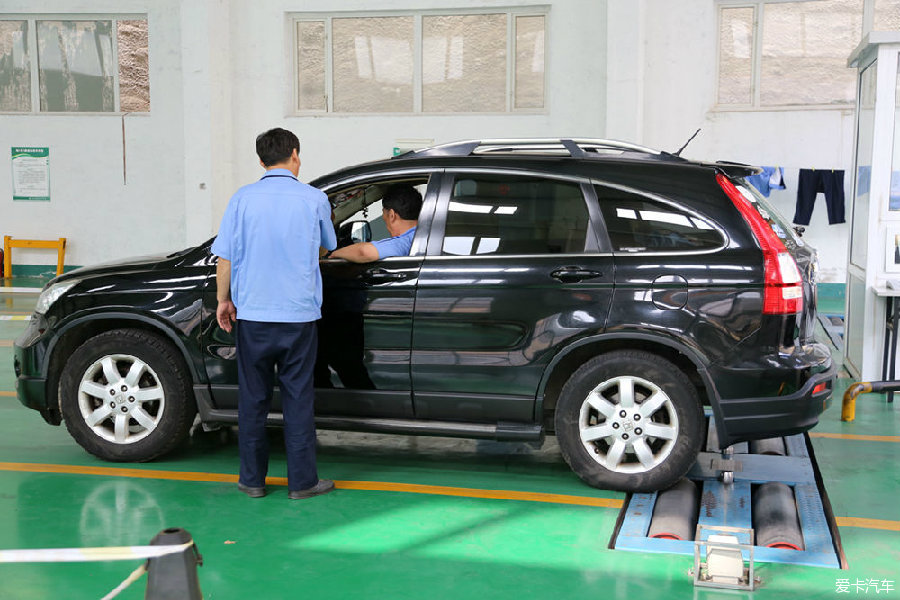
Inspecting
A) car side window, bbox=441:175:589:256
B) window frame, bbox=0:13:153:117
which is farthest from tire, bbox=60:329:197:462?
window frame, bbox=0:13:153:117

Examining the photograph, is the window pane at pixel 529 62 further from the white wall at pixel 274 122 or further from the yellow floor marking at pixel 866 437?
the yellow floor marking at pixel 866 437

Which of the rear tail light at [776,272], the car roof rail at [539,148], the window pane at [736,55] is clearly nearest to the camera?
the rear tail light at [776,272]

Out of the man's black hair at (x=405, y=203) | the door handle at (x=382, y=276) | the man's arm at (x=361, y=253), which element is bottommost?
the door handle at (x=382, y=276)

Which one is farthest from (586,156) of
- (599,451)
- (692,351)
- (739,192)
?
(599,451)

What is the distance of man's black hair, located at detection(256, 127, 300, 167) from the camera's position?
475 centimetres

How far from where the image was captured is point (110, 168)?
16.4m

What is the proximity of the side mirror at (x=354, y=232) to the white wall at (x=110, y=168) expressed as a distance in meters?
11.6

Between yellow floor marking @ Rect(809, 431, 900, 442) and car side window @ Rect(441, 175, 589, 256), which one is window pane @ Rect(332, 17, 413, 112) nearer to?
yellow floor marking @ Rect(809, 431, 900, 442)

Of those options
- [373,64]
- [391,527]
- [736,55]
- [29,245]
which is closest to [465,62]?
[373,64]

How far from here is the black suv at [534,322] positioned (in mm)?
4633

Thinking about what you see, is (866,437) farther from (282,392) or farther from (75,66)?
(75,66)

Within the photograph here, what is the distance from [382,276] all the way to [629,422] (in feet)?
4.92

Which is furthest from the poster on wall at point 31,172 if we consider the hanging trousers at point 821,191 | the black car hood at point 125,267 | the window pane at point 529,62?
the hanging trousers at point 821,191

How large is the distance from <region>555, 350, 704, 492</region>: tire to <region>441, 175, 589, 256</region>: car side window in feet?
2.21
